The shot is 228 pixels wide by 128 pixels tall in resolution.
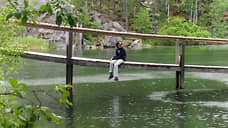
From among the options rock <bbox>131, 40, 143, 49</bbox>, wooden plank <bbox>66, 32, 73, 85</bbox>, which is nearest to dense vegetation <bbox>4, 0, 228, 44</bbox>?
rock <bbox>131, 40, 143, 49</bbox>

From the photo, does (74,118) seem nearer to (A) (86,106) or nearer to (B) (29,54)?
(A) (86,106)

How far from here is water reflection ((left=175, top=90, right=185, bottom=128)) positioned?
6.02 m

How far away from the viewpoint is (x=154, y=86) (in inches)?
410

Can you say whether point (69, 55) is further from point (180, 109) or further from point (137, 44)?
point (137, 44)

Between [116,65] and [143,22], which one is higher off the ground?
[143,22]

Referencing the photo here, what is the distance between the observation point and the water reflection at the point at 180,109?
602 centimetres

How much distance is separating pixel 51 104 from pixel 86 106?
869mm

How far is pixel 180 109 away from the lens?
7086 millimetres

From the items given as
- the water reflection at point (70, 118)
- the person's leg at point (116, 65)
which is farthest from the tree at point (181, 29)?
the water reflection at point (70, 118)

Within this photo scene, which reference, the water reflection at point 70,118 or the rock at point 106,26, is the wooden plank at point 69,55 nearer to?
the water reflection at point 70,118

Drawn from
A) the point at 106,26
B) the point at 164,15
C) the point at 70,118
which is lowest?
the point at 70,118

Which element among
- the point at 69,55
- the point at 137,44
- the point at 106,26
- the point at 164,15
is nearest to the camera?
the point at 69,55

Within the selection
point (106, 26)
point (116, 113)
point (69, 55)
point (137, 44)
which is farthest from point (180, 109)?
point (106, 26)

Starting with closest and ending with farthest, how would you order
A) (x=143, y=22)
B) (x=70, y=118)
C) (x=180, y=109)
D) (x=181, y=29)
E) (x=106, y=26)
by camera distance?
(x=70, y=118), (x=180, y=109), (x=106, y=26), (x=181, y=29), (x=143, y=22)
